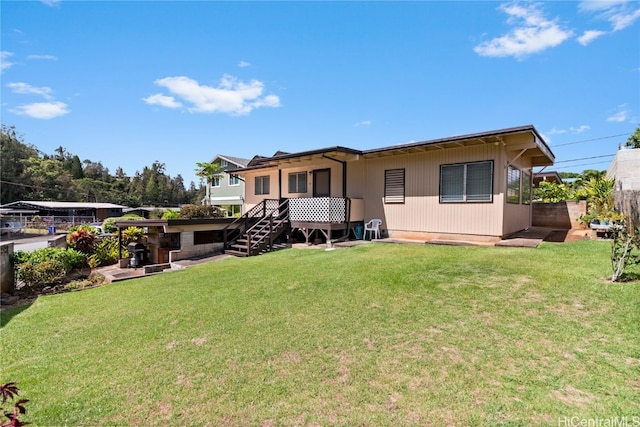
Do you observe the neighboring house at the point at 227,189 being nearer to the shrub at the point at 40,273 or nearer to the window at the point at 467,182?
the shrub at the point at 40,273

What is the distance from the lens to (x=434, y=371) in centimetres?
307

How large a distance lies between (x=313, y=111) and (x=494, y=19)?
8630mm

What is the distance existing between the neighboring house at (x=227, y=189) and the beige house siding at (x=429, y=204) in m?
16.9

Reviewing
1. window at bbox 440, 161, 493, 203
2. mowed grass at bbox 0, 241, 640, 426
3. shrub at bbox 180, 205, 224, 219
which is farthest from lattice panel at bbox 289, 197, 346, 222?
mowed grass at bbox 0, 241, 640, 426

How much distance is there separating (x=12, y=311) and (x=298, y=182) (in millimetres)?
10764

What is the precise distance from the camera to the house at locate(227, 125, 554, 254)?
9750 millimetres

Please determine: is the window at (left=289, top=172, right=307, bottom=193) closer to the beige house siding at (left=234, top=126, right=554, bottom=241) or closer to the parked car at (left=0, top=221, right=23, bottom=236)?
the beige house siding at (left=234, top=126, right=554, bottom=241)

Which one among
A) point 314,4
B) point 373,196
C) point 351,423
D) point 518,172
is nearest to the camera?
point 351,423

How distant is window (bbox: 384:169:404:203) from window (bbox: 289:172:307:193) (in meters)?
4.31

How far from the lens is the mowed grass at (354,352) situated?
105 inches

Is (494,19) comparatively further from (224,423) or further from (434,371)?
(224,423)

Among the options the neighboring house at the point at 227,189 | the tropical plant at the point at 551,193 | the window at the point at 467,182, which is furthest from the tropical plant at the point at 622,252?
the neighboring house at the point at 227,189

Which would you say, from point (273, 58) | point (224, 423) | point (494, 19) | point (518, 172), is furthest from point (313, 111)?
point (224, 423)

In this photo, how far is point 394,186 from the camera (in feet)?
39.6
